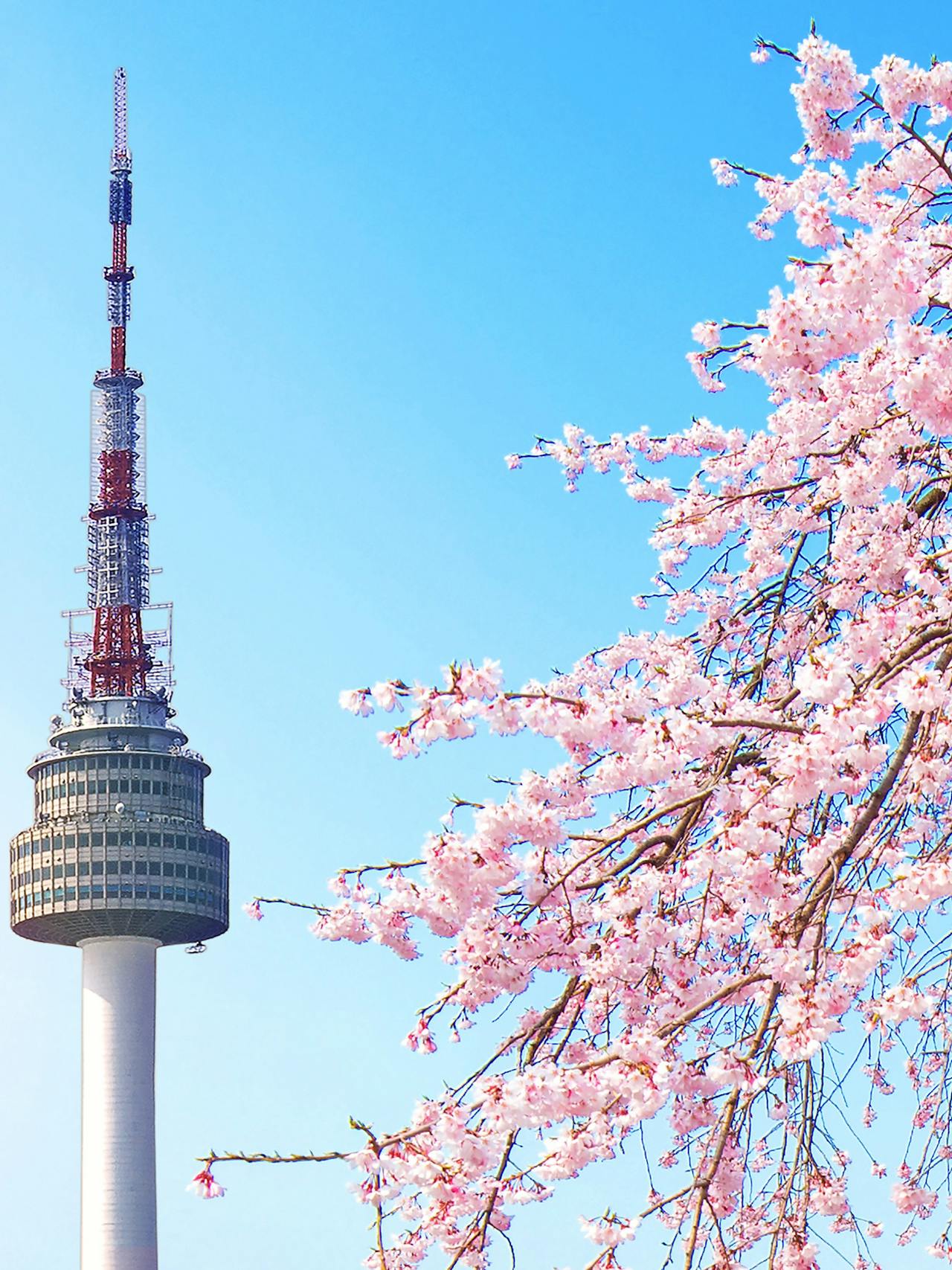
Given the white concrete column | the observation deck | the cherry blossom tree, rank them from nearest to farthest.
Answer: the cherry blossom tree < the white concrete column < the observation deck

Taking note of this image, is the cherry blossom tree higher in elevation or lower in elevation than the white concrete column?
lower

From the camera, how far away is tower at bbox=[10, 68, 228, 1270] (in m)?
80.9

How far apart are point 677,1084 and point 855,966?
0.92 m

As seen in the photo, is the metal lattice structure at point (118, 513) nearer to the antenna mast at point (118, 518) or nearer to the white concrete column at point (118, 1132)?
the antenna mast at point (118, 518)

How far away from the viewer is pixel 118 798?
271 feet

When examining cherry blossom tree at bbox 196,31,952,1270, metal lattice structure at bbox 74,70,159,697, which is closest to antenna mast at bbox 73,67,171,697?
metal lattice structure at bbox 74,70,159,697

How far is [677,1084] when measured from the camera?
24.6ft

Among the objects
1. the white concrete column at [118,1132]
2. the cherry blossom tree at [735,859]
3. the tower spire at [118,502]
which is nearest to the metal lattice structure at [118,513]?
the tower spire at [118,502]

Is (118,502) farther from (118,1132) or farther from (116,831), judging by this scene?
(118,1132)

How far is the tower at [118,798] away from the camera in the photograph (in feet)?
266

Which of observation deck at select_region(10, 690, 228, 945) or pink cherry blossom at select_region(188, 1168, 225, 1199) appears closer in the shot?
pink cherry blossom at select_region(188, 1168, 225, 1199)

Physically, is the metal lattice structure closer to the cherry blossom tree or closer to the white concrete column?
the white concrete column

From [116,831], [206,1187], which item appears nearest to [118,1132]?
[116,831]

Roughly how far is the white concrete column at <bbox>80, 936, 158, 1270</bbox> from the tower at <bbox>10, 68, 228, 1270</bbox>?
114 millimetres
